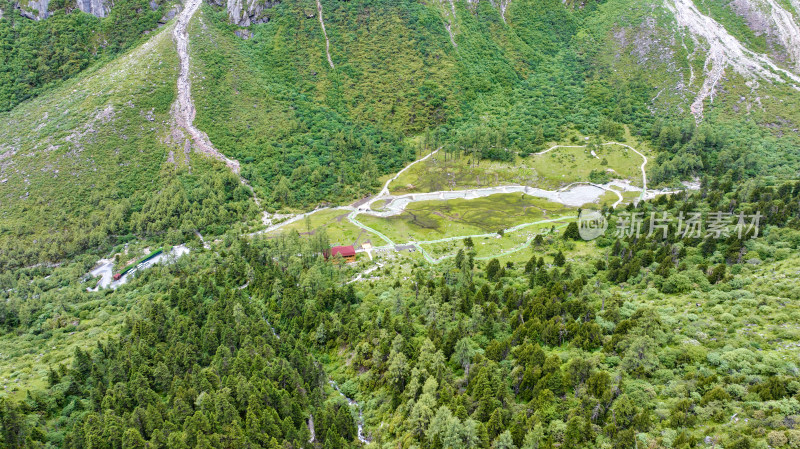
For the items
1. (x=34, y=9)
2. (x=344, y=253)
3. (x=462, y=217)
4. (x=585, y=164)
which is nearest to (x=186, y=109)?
(x=34, y=9)

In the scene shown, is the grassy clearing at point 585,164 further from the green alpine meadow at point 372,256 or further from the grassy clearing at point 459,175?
the grassy clearing at point 459,175

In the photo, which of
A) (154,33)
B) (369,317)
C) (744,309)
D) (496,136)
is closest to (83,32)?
(154,33)

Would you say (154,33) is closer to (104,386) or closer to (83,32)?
(83,32)

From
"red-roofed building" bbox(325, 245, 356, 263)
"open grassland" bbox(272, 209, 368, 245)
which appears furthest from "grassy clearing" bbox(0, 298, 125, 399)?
"open grassland" bbox(272, 209, 368, 245)

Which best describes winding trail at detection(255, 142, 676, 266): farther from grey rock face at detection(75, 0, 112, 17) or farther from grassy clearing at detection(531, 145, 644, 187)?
grey rock face at detection(75, 0, 112, 17)

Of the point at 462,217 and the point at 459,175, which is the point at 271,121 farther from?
the point at 462,217

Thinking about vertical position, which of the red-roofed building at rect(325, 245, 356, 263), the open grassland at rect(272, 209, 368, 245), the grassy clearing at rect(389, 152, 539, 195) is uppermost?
the grassy clearing at rect(389, 152, 539, 195)
